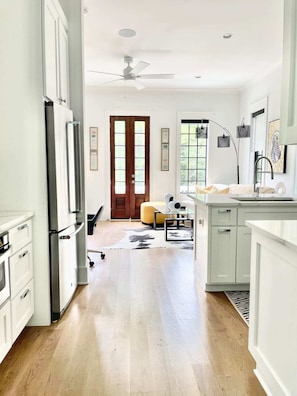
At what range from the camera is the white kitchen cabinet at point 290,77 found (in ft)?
4.66

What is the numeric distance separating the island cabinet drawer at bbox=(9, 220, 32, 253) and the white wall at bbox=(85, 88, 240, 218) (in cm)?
489

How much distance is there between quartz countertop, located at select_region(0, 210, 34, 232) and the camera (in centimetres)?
182

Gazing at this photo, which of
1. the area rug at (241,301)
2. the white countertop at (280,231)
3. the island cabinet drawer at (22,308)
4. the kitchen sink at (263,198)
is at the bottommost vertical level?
the area rug at (241,301)

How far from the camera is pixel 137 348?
2.07 metres

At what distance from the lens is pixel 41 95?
221cm

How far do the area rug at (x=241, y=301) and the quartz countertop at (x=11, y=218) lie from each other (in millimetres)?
1887

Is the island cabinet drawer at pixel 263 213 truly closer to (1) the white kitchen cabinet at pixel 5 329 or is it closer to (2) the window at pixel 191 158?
(1) the white kitchen cabinet at pixel 5 329

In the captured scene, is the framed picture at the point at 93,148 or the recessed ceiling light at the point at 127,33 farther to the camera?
the framed picture at the point at 93,148

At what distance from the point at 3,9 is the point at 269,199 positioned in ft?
9.34

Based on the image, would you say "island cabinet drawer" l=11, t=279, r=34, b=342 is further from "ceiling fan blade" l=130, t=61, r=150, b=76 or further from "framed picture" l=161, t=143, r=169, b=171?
"framed picture" l=161, t=143, r=169, b=171

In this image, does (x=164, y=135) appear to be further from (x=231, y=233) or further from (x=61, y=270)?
(x=61, y=270)

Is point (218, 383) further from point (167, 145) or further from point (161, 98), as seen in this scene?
point (161, 98)

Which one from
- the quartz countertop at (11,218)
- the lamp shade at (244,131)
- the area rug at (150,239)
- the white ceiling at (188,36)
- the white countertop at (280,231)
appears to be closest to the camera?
the white countertop at (280,231)

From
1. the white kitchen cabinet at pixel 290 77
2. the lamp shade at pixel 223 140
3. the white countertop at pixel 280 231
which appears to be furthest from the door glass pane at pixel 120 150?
the white kitchen cabinet at pixel 290 77
